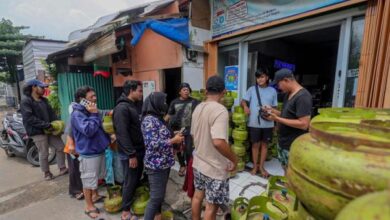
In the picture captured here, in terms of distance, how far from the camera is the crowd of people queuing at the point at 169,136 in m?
2.02

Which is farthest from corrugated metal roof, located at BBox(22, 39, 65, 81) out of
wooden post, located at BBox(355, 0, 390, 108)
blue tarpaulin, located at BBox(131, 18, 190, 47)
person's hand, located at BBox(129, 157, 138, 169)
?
wooden post, located at BBox(355, 0, 390, 108)

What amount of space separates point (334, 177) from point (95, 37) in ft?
18.8

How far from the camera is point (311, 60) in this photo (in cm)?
756

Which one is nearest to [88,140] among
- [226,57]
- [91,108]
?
[91,108]

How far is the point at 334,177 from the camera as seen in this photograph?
55 cm

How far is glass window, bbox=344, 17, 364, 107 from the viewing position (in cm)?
253

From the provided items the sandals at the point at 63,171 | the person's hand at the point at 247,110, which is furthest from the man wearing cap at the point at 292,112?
the sandals at the point at 63,171

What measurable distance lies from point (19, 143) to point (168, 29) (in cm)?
464

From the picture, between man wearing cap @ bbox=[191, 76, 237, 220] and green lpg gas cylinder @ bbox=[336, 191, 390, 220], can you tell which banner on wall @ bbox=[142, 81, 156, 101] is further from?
green lpg gas cylinder @ bbox=[336, 191, 390, 220]

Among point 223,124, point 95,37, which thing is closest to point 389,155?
point 223,124

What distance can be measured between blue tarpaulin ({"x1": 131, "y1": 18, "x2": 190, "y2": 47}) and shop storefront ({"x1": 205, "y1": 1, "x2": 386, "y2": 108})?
2.03ft

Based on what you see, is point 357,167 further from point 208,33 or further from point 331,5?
point 208,33

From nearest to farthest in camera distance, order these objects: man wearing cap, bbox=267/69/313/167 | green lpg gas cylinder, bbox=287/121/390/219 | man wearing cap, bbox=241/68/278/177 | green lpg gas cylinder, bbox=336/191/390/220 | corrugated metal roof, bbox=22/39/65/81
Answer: green lpg gas cylinder, bbox=336/191/390/220 < green lpg gas cylinder, bbox=287/121/390/219 < man wearing cap, bbox=267/69/313/167 < man wearing cap, bbox=241/68/278/177 < corrugated metal roof, bbox=22/39/65/81

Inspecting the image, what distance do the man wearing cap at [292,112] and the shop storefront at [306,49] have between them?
85 cm
